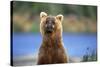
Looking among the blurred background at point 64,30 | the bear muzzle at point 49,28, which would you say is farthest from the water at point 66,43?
the bear muzzle at point 49,28

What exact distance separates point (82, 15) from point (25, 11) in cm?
75

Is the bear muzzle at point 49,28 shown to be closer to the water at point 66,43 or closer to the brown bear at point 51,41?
the brown bear at point 51,41

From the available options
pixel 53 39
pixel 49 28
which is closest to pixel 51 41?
pixel 53 39

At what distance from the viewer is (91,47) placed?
2.62 m

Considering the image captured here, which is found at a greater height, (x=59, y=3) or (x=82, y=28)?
(x=59, y=3)

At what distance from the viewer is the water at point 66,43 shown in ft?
7.43

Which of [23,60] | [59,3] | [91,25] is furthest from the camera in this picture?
[91,25]

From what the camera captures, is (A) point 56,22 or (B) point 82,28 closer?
(A) point 56,22

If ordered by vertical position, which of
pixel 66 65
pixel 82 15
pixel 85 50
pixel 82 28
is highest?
pixel 82 15

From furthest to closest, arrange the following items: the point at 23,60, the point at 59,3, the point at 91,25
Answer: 1. the point at 91,25
2. the point at 59,3
3. the point at 23,60

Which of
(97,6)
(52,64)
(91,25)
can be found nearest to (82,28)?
(91,25)

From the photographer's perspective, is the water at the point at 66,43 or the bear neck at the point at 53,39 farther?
the bear neck at the point at 53,39

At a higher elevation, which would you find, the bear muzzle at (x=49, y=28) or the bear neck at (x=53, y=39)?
the bear muzzle at (x=49, y=28)

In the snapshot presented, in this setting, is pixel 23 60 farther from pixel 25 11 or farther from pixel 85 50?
pixel 85 50
